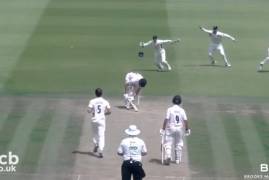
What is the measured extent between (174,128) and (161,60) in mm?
12857

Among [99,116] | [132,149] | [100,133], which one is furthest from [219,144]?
[132,149]

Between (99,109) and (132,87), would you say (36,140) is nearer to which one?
(99,109)

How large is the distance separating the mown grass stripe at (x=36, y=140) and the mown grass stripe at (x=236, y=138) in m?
5.46

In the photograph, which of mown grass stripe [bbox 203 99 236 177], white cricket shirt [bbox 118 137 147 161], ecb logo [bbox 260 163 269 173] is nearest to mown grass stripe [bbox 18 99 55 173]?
white cricket shirt [bbox 118 137 147 161]

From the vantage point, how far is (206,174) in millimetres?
21828

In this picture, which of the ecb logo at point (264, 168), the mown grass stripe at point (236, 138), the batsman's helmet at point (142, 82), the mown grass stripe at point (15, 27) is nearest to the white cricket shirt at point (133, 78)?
the batsman's helmet at point (142, 82)

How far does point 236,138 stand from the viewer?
82.0 feet

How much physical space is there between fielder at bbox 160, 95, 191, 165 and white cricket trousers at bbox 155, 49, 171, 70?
12486 mm

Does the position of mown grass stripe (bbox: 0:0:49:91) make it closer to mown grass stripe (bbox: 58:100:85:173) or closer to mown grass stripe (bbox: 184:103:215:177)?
mown grass stripe (bbox: 58:100:85:173)

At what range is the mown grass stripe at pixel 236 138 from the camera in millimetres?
22547

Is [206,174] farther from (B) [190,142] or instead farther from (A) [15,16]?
(A) [15,16]

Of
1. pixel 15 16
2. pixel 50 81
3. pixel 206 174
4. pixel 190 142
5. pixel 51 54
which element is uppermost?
pixel 15 16

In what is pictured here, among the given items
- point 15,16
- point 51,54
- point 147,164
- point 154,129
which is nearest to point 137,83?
point 154,129

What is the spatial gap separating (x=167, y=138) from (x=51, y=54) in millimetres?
16961
